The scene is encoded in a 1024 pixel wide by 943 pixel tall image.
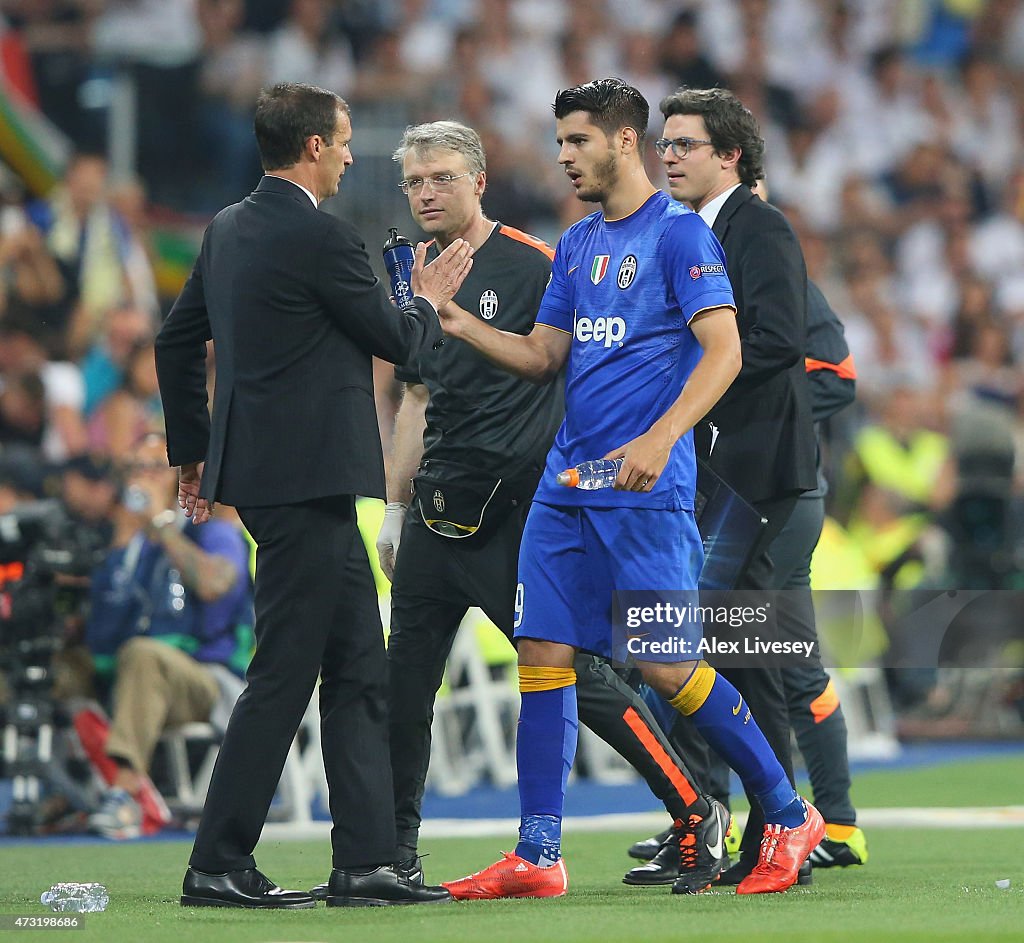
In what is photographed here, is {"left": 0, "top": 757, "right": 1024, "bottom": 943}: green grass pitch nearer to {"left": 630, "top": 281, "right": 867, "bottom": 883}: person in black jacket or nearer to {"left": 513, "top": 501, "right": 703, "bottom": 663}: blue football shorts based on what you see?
{"left": 630, "top": 281, "right": 867, "bottom": 883}: person in black jacket

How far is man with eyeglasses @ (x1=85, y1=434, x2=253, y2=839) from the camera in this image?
9602mm

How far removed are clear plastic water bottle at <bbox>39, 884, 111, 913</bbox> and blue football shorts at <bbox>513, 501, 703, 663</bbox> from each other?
1.51 metres

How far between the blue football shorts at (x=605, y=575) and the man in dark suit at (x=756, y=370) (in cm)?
65

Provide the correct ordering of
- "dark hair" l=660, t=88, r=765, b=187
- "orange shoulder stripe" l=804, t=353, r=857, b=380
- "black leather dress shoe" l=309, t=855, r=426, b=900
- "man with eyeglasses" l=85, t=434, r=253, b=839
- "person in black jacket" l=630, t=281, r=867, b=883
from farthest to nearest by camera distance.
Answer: "man with eyeglasses" l=85, t=434, r=253, b=839, "orange shoulder stripe" l=804, t=353, r=857, b=380, "person in black jacket" l=630, t=281, r=867, b=883, "dark hair" l=660, t=88, r=765, b=187, "black leather dress shoe" l=309, t=855, r=426, b=900

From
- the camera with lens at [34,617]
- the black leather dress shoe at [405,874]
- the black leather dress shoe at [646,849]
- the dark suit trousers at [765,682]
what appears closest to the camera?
the black leather dress shoe at [405,874]

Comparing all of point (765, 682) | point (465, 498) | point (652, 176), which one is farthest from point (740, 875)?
point (652, 176)

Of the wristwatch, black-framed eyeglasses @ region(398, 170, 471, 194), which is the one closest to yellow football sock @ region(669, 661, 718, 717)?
black-framed eyeglasses @ region(398, 170, 471, 194)

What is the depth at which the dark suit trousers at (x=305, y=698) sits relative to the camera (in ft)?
18.9

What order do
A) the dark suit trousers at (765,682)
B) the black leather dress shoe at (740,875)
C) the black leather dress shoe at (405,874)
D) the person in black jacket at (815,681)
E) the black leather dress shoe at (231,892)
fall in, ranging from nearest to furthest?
the black leather dress shoe at (231,892), the black leather dress shoe at (405,874), the black leather dress shoe at (740,875), the dark suit trousers at (765,682), the person in black jacket at (815,681)

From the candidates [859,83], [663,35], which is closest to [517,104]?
[663,35]

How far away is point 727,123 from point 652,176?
32.3 feet

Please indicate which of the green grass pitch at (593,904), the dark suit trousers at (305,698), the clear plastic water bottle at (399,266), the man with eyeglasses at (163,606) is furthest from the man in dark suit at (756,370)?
the man with eyeglasses at (163,606)

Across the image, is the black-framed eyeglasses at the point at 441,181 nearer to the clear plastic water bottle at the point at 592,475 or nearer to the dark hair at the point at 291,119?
the dark hair at the point at 291,119

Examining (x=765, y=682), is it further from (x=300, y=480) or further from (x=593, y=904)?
(x=300, y=480)
